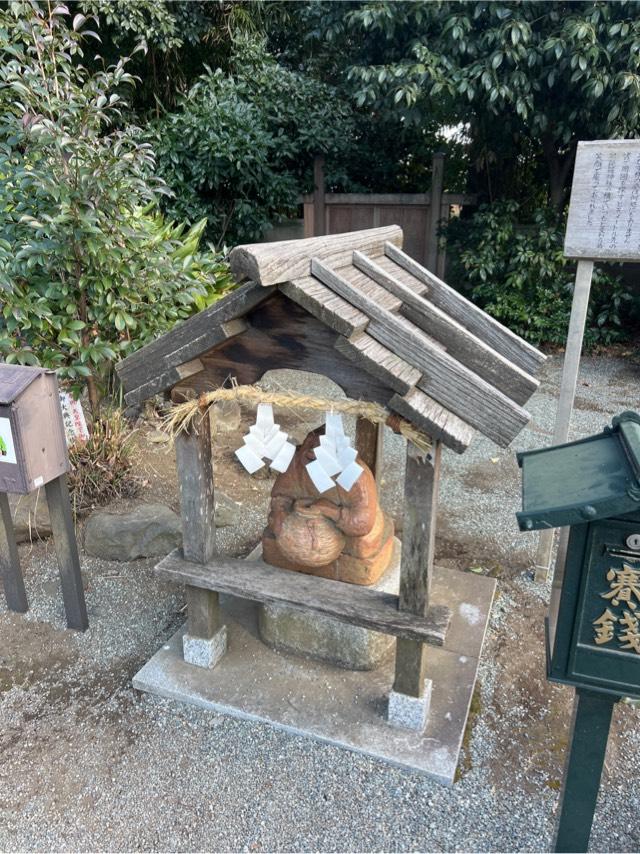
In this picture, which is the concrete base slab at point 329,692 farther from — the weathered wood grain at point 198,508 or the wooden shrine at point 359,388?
the weathered wood grain at point 198,508

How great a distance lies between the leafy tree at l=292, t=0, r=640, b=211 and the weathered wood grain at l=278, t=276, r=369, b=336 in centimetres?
566

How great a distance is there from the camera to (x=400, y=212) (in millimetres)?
9336

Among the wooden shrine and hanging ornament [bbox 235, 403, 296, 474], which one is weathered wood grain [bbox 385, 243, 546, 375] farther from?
hanging ornament [bbox 235, 403, 296, 474]

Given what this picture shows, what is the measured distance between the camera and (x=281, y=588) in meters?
2.54

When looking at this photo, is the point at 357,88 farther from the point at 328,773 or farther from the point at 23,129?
the point at 328,773

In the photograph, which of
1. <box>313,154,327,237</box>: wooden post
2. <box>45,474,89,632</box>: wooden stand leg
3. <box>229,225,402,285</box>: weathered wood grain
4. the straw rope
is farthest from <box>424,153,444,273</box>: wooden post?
the straw rope

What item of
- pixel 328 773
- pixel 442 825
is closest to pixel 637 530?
pixel 442 825

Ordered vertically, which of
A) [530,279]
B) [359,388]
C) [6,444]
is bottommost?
[6,444]

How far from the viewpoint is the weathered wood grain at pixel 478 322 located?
102 inches

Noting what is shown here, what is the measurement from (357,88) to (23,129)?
5.50 m

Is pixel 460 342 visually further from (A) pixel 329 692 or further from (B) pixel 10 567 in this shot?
(B) pixel 10 567

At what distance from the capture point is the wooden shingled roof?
1897mm

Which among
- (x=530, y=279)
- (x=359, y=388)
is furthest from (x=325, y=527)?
(x=530, y=279)

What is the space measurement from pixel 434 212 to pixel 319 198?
1.79m
